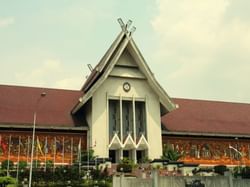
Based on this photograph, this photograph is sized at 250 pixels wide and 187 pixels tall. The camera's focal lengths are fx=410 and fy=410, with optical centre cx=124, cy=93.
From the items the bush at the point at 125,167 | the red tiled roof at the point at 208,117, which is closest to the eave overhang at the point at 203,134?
the red tiled roof at the point at 208,117

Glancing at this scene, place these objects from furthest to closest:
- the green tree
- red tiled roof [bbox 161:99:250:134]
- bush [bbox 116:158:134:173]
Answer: red tiled roof [bbox 161:99:250:134]
the green tree
bush [bbox 116:158:134:173]

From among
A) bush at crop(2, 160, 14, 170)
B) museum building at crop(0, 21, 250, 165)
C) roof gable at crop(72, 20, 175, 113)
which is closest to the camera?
bush at crop(2, 160, 14, 170)

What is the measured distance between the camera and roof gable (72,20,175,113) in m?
29.0

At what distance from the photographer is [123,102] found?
30.4 m

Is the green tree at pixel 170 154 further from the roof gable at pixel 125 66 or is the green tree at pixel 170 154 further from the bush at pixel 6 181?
the bush at pixel 6 181

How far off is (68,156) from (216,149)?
11.6 metres

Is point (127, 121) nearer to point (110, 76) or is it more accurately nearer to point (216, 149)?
point (110, 76)

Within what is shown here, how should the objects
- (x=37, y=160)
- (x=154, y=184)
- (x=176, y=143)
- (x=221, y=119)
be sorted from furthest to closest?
(x=221, y=119)
(x=176, y=143)
(x=37, y=160)
(x=154, y=184)

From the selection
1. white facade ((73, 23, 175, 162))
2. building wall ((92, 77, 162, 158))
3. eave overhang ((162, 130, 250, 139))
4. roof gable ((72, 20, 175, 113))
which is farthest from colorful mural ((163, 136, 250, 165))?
roof gable ((72, 20, 175, 113))

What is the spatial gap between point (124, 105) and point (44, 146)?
21.7 ft

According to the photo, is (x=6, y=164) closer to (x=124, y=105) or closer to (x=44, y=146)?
(x=44, y=146)

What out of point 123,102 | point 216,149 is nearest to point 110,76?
point 123,102

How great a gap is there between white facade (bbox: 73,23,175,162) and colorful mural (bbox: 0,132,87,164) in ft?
4.16

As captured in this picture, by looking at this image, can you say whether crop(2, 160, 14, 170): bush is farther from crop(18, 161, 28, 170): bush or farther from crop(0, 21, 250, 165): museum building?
crop(0, 21, 250, 165): museum building
